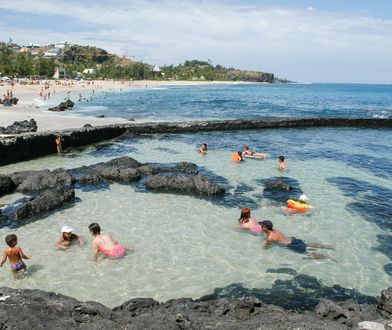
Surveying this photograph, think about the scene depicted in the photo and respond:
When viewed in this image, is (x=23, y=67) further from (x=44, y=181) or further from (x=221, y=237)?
(x=221, y=237)

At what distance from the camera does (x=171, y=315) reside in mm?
6699

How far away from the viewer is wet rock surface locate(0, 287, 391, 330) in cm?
609

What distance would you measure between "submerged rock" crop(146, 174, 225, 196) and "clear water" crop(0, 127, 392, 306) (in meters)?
0.50

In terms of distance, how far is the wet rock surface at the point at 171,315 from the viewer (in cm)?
609

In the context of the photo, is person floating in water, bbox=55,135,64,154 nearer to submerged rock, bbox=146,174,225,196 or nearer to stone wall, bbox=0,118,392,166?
stone wall, bbox=0,118,392,166

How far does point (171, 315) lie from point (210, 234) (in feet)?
18.7

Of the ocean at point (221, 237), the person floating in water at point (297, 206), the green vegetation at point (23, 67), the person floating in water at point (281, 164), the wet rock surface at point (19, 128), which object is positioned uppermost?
the green vegetation at point (23, 67)

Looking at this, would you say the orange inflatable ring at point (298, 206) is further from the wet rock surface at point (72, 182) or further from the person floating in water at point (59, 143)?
the person floating in water at point (59, 143)

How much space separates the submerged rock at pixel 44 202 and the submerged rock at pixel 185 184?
3494 millimetres

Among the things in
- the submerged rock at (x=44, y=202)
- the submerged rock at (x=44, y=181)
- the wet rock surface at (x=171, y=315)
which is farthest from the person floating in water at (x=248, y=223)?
the submerged rock at (x=44, y=181)

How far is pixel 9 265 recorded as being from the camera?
1009cm

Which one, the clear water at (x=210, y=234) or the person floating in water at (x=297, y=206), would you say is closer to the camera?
the clear water at (x=210, y=234)

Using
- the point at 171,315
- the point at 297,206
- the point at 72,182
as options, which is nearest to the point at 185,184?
the point at 297,206

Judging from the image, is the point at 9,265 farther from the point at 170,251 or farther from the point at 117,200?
the point at 117,200
